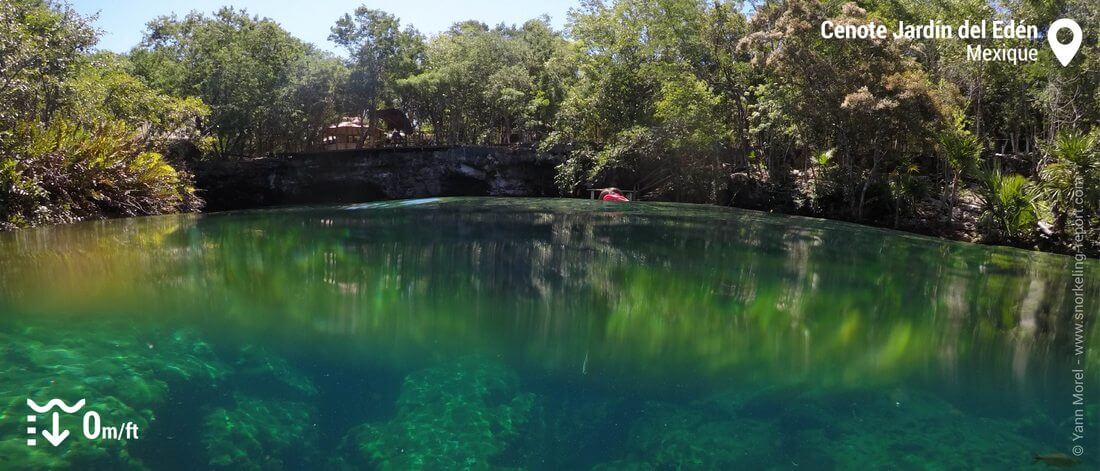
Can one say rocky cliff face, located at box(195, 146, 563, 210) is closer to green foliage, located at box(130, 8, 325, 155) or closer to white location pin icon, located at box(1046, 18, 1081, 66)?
green foliage, located at box(130, 8, 325, 155)

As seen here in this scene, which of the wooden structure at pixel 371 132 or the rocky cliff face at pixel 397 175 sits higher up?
the wooden structure at pixel 371 132

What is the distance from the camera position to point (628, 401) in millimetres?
4418

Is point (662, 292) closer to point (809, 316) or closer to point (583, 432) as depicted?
point (809, 316)

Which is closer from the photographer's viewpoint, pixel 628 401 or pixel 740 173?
pixel 628 401

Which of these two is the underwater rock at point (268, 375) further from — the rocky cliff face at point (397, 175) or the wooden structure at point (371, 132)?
the wooden structure at point (371, 132)

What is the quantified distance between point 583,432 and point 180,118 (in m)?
27.6

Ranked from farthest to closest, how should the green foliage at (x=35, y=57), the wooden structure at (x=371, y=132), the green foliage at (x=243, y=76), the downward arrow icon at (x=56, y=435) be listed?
the wooden structure at (x=371, y=132), the green foliage at (x=243, y=76), the green foliage at (x=35, y=57), the downward arrow icon at (x=56, y=435)

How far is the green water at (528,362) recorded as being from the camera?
3.75 metres

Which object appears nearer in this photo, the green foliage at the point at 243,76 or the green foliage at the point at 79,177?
the green foliage at the point at 79,177

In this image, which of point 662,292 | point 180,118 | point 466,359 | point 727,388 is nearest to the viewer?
point 727,388

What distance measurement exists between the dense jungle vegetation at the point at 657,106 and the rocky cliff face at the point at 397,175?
2.21m

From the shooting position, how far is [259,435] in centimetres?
375

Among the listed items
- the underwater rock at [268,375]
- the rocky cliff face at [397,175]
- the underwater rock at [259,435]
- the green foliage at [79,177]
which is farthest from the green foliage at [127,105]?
the underwater rock at [259,435]

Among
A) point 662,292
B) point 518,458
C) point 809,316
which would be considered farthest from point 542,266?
point 518,458
